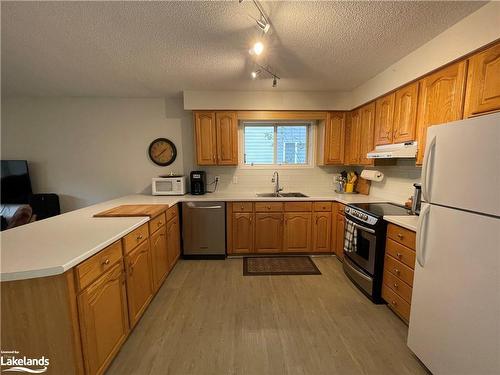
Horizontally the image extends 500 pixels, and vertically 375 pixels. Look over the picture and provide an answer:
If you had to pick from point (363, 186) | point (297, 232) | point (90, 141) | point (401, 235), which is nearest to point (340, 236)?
point (297, 232)

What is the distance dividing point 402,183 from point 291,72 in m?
1.89

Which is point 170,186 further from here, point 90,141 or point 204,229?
point 90,141

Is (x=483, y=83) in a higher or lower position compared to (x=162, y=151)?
higher

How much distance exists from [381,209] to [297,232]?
1158 mm

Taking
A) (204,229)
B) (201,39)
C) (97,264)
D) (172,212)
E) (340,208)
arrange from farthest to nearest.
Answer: (204,229) < (340,208) < (172,212) < (201,39) < (97,264)

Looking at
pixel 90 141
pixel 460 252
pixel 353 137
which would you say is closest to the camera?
pixel 460 252

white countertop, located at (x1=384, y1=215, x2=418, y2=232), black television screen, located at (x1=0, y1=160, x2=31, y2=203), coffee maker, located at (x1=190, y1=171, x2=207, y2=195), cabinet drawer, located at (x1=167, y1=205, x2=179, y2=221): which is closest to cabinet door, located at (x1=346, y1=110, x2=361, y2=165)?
white countertop, located at (x1=384, y1=215, x2=418, y2=232)

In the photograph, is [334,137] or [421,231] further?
[334,137]

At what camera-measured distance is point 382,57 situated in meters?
2.16

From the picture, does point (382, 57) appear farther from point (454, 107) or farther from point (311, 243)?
point (311, 243)

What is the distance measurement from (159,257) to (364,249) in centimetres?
221

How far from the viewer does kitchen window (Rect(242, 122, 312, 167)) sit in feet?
12.0

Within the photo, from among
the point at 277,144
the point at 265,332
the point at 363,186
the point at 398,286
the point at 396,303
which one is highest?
the point at 277,144

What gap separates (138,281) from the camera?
1.87 meters
